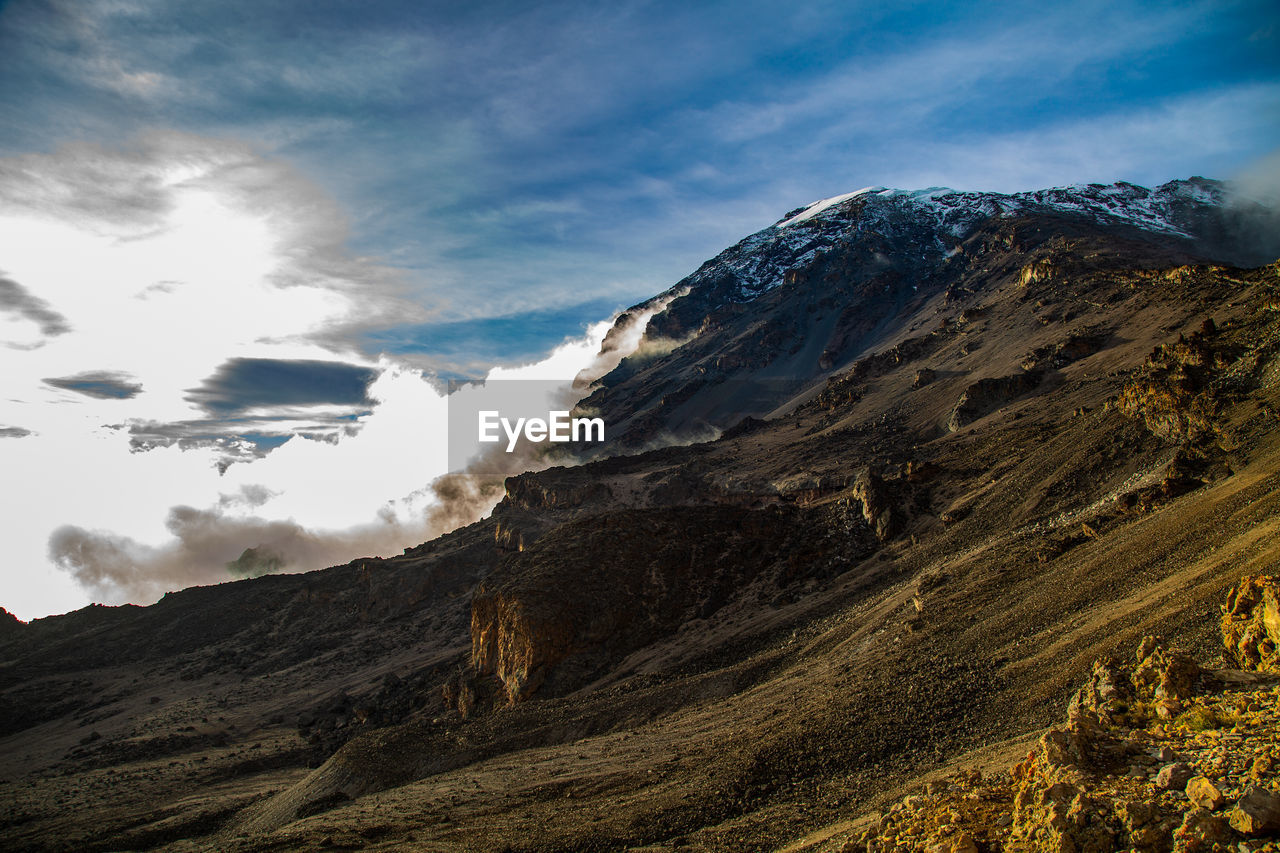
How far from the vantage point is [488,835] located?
2312 centimetres

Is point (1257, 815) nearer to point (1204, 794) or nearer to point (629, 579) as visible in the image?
point (1204, 794)

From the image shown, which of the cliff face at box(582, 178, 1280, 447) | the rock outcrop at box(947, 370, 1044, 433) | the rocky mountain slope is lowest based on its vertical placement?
the rocky mountain slope

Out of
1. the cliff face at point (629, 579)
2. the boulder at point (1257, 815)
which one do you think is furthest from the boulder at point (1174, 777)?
the cliff face at point (629, 579)

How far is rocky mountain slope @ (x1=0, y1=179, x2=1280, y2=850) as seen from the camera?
21906 millimetres

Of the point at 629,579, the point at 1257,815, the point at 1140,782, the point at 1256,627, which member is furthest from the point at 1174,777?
the point at 629,579

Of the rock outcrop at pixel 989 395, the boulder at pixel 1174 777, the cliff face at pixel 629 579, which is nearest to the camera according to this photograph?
the boulder at pixel 1174 777

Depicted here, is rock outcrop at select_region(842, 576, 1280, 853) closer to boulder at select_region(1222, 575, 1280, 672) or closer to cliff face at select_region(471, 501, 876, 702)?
boulder at select_region(1222, 575, 1280, 672)

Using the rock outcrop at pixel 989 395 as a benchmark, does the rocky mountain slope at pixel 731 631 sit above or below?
below

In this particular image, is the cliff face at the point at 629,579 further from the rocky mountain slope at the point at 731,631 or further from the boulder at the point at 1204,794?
the boulder at the point at 1204,794

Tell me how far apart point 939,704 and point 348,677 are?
217ft

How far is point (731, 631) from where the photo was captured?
40594 mm

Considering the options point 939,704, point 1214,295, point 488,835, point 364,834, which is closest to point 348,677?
point 364,834

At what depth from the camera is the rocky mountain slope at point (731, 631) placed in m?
21.9

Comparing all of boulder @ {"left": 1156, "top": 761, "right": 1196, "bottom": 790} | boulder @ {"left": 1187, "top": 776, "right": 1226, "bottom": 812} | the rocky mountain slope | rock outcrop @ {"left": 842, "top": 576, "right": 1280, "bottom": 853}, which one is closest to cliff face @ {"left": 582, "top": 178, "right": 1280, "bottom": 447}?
the rocky mountain slope
